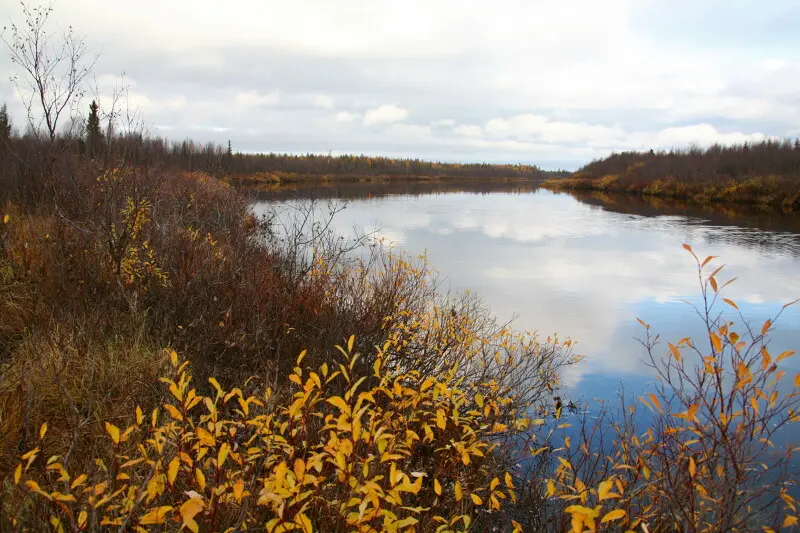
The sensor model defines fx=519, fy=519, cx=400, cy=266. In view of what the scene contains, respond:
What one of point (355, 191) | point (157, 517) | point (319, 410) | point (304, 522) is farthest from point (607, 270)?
point (355, 191)

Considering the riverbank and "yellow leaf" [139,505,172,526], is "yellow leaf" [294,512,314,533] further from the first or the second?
the riverbank

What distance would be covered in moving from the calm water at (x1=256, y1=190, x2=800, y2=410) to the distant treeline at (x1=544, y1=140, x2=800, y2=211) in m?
7.42

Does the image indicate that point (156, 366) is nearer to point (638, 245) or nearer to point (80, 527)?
point (80, 527)

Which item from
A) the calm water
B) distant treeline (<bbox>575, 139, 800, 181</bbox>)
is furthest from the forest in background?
distant treeline (<bbox>575, 139, 800, 181</bbox>)

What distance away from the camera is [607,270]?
1353cm

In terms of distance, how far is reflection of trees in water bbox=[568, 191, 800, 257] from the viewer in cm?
1662

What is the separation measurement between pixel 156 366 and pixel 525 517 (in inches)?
127

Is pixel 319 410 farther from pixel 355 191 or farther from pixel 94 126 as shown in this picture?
pixel 355 191

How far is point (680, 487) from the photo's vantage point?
2.94m

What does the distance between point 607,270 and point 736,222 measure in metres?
12.3

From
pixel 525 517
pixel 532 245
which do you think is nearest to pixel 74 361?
pixel 525 517

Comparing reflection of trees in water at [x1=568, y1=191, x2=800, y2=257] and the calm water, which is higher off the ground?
reflection of trees in water at [x1=568, y1=191, x2=800, y2=257]

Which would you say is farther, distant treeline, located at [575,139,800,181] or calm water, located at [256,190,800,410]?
distant treeline, located at [575,139,800,181]

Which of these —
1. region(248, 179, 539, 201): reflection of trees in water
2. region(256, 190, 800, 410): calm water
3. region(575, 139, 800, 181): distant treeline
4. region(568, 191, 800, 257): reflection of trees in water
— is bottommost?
region(256, 190, 800, 410): calm water
